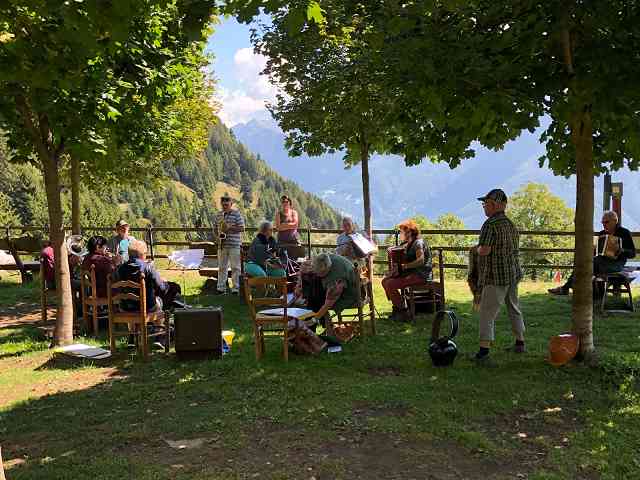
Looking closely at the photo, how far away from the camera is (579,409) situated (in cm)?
521

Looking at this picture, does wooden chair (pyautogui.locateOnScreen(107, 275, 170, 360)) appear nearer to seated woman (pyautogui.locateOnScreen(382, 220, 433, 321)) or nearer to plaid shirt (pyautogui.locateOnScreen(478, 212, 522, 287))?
seated woman (pyautogui.locateOnScreen(382, 220, 433, 321))

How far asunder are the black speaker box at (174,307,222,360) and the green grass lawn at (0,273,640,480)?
0.68 ft

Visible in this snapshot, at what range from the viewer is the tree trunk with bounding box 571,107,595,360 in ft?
20.5

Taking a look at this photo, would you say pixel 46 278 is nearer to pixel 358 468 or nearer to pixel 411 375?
pixel 411 375

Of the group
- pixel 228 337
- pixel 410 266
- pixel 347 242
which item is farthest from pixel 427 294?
pixel 228 337

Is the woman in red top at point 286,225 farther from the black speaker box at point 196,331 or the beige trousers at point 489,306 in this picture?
the beige trousers at point 489,306

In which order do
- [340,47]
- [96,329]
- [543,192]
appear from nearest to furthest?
1. [96,329]
2. [340,47]
3. [543,192]

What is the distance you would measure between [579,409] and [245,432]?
2.72 m

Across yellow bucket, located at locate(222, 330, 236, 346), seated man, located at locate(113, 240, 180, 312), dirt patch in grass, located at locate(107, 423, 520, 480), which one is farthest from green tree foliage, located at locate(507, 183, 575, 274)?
dirt patch in grass, located at locate(107, 423, 520, 480)

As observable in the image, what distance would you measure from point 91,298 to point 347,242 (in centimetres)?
399

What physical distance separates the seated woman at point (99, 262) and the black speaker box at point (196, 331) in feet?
6.82

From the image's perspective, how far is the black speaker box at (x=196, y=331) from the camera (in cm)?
712

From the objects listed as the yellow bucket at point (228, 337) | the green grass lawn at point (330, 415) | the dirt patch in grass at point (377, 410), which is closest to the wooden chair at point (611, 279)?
the green grass lawn at point (330, 415)

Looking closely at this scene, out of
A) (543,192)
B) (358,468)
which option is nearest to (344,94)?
(358,468)
